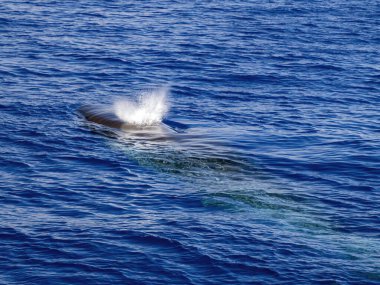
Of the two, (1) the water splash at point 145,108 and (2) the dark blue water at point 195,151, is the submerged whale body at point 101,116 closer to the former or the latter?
(1) the water splash at point 145,108

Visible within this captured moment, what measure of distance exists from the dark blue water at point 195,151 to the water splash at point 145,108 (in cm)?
118

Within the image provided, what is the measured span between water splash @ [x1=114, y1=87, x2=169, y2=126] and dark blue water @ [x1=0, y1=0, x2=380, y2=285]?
1181 millimetres

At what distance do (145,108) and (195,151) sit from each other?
41.9 ft

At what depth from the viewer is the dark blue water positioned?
47688mm

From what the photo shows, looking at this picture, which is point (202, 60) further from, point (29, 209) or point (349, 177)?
point (29, 209)

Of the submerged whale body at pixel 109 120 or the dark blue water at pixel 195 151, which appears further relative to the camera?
the submerged whale body at pixel 109 120

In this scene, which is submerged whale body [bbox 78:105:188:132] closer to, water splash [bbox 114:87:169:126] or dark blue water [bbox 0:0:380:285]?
water splash [bbox 114:87:169:126]

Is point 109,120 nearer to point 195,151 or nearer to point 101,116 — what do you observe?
point 101,116

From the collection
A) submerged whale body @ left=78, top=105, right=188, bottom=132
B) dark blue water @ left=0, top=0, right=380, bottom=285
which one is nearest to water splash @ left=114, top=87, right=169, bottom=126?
submerged whale body @ left=78, top=105, right=188, bottom=132

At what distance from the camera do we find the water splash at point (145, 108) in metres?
72.2

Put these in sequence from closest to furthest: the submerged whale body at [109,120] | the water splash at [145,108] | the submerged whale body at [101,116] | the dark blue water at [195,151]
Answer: the dark blue water at [195,151]
the submerged whale body at [109,120]
the submerged whale body at [101,116]
the water splash at [145,108]

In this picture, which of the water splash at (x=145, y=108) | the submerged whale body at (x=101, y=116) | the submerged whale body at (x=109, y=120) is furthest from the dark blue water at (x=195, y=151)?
the water splash at (x=145, y=108)

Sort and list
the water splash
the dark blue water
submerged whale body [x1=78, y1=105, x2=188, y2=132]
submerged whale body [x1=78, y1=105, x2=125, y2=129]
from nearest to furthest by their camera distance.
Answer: the dark blue water → submerged whale body [x1=78, y1=105, x2=188, y2=132] → submerged whale body [x1=78, y1=105, x2=125, y2=129] → the water splash

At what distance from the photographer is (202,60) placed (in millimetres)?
91438
